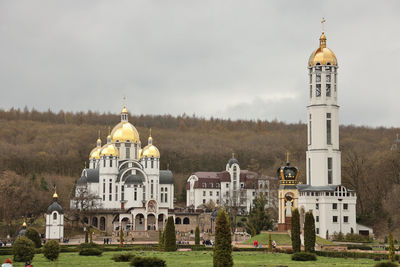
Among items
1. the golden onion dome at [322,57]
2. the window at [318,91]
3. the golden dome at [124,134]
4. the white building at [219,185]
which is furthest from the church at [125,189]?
the golden onion dome at [322,57]

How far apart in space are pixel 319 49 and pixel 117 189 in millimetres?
33102

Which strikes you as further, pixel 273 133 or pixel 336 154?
pixel 273 133

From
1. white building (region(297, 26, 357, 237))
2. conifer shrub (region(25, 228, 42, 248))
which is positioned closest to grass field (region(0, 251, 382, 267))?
conifer shrub (region(25, 228, 42, 248))

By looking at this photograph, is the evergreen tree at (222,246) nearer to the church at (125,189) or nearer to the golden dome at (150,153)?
the church at (125,189)

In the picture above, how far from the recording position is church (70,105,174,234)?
8881 centimetres

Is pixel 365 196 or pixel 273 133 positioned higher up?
pixel 273 133

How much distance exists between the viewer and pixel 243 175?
111188 millimetres

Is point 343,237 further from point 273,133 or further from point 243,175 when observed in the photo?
point 273,133

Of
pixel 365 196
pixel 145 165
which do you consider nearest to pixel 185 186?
pixel 145 165

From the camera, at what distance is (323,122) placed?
7406cm

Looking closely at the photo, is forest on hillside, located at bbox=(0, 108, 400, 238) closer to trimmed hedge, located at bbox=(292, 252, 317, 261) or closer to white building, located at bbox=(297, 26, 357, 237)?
white building, located at bbox=(297, 26, 357, 237)

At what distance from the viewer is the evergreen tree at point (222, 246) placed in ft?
113

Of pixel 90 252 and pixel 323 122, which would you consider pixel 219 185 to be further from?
pixel 90 252

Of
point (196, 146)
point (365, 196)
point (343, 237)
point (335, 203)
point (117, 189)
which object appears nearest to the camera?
point (343, 237)
